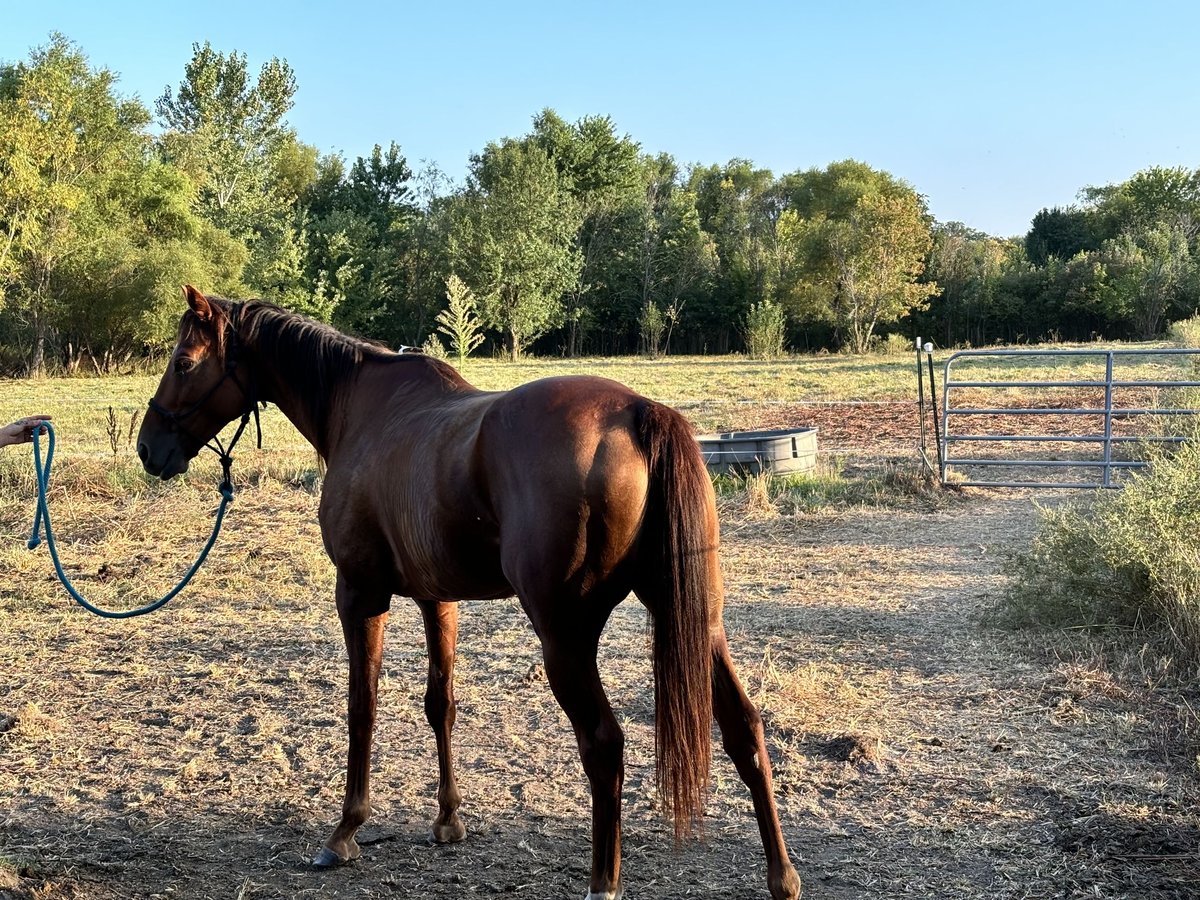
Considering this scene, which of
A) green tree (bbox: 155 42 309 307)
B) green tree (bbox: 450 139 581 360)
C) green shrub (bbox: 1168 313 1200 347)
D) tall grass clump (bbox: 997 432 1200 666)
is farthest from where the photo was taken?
green tree (bbox: 450 139 581 360)

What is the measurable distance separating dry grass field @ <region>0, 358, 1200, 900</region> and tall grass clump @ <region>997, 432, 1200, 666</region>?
229 millimetres

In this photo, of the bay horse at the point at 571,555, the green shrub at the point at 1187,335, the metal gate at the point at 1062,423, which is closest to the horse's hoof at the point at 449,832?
the bay horse at the point at 571,555

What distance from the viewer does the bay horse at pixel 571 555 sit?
98.2 inches

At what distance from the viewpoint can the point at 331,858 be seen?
3057 millimetres

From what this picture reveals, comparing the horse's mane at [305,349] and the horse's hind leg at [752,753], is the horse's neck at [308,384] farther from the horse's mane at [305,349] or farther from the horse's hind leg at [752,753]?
the horse's hind leg at [752,753]

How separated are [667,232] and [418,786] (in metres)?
41.2

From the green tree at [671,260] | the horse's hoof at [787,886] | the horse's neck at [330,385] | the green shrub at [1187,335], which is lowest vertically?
the horse's hoof at [787,886]

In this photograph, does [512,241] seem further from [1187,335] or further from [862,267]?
[1187,335]

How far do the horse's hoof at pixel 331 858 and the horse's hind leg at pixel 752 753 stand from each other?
132cm

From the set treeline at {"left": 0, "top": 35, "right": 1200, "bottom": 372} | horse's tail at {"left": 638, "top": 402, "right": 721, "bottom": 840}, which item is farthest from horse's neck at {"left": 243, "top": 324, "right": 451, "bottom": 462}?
treeline at {"left": 0, "top": 35, "right": 1200, "bottom": 372}

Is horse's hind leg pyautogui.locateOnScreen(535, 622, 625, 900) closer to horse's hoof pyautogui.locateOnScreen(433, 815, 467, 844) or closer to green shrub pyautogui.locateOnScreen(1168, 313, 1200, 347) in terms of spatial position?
horse's hoof pyautogui.locateOnScreen(433, 815, 467, 844)

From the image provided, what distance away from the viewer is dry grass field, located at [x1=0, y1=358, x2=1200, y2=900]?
2920 mm

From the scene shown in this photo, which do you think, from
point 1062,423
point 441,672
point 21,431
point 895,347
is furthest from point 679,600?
point 895,347

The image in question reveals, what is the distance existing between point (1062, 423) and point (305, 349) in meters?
12.7
